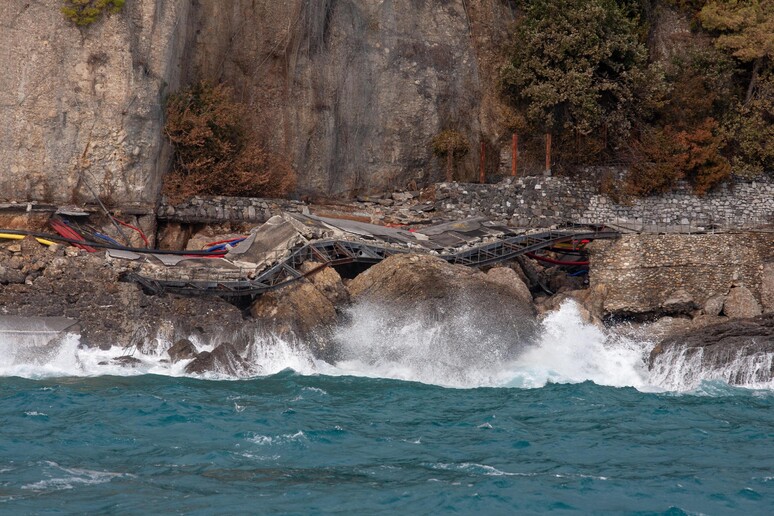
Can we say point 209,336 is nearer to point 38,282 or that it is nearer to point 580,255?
point 38,282

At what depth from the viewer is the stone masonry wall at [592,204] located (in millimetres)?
32062

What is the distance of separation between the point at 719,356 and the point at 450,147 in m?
12.4

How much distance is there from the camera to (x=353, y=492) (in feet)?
51.2

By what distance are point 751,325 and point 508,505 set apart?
10.7 metres

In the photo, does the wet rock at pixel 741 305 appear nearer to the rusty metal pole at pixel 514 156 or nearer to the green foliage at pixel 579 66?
the green foliage at pixel 579 66

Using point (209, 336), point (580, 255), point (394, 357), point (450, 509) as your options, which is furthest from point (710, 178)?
point (450, 509)

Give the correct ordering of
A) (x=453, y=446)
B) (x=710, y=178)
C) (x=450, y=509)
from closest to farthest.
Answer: (x=450, y=509), (x=453, y=446), (x=710, y=178)

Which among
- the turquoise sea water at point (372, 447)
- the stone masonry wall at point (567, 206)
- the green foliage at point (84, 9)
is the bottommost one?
the turquoise sea water at point (372, 447)

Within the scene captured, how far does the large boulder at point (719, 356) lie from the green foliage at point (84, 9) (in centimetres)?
1426

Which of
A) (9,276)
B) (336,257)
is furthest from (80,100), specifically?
(336,257)

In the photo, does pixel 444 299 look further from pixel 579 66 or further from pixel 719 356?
pixel 579 66

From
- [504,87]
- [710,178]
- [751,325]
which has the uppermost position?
[504,87]

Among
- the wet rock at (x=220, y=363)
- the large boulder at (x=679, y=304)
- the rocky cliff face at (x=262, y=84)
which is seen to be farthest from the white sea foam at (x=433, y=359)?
the rocky cliff face at (x=262, y=84)

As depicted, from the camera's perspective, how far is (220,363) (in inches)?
886
